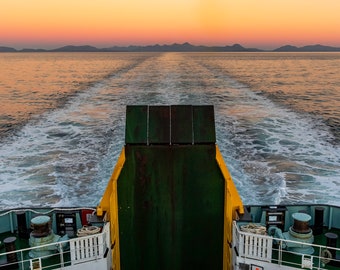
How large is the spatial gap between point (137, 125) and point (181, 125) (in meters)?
0.87

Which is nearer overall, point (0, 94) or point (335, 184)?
point (335, 184)

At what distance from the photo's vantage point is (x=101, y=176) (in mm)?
20422

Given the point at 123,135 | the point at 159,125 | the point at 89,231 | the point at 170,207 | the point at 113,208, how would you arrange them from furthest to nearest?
the point at 123,135 → the point at 170,207 → the point at 159,125 → the point at 113,208 → the point at 89,231

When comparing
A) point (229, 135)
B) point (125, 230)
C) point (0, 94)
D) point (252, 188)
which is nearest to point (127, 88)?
point (0, 94)

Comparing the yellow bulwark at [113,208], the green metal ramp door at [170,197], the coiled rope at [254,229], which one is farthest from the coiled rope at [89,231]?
the coiled rope at [254,229]

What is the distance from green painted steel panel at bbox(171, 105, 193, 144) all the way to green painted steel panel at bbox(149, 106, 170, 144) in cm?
11

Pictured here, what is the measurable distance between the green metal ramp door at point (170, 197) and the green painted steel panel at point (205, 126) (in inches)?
0.8

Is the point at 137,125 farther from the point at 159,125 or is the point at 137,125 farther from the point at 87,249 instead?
the point at 87,249

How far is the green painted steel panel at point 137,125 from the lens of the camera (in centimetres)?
752

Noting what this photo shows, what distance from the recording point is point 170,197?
7.68 meters

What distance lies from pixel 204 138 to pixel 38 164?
17.7 m

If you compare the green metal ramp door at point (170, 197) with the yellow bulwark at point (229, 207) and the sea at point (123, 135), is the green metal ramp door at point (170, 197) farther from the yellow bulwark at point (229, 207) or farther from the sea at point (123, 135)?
the sea at point (123, 135)

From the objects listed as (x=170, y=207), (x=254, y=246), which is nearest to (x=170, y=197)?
(x=170, y=207)

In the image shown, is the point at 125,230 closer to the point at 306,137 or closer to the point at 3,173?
the point at 3,173
